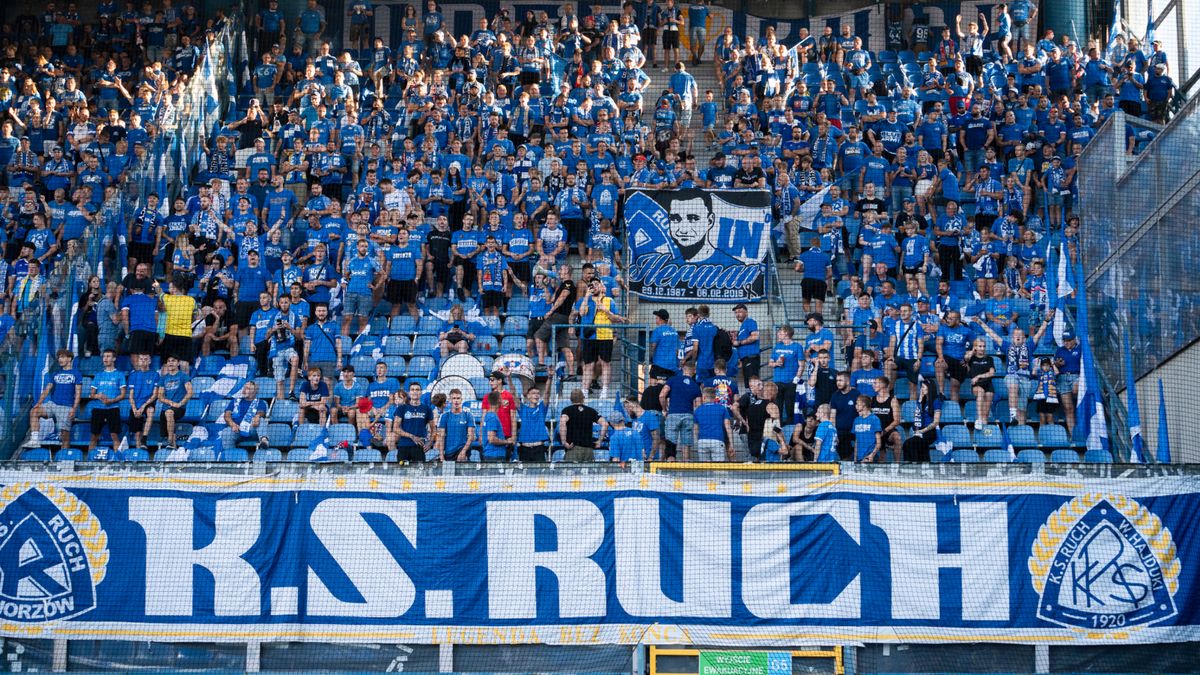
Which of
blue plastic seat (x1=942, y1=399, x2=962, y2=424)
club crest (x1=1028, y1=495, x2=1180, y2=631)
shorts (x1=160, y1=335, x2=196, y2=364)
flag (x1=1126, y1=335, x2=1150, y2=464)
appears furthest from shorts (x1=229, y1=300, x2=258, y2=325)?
flag (x1=1126, y1=335, x2=1150, y2=464)

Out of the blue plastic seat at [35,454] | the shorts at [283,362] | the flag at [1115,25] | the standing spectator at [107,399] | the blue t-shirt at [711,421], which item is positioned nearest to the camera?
the blue t-shirt at [711,421]

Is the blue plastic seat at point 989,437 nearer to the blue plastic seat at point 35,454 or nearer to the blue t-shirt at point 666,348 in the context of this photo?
the blue t-shirt at point 666,348

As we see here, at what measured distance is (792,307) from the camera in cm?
2097

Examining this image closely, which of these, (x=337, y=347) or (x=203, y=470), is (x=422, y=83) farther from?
(x=203, y=470)

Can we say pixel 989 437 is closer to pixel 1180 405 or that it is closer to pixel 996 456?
pixel 996 456

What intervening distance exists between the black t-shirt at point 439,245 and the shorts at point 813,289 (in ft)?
16.6

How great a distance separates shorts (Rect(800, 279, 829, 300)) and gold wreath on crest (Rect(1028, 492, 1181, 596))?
646 cm

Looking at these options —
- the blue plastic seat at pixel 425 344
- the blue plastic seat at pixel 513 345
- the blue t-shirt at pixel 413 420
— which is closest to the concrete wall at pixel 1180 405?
the blue plastic seat at pixel 513 345

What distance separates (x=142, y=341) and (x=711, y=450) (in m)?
7.94

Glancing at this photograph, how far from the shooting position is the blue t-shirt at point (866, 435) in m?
16.8

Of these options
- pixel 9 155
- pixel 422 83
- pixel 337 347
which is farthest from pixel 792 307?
pixel 9 155

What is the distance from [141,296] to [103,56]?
9890 millimetres

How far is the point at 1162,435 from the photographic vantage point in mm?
17719

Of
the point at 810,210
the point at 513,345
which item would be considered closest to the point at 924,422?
the point at 810,210
